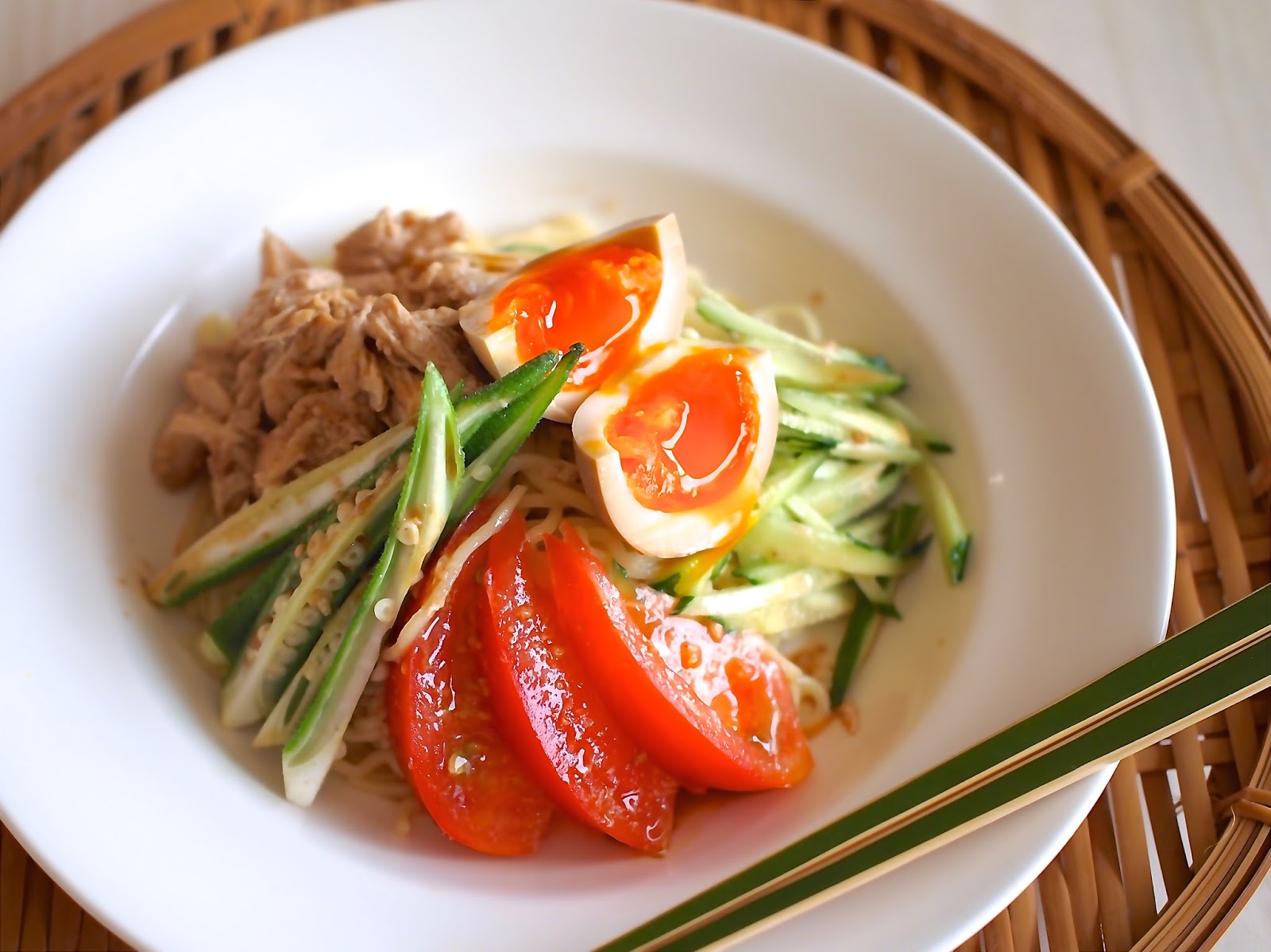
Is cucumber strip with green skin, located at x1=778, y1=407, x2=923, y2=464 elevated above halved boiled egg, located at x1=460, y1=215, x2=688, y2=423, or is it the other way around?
halved boiled egg, located at x1=460, y1=215, x2=688, y2=423

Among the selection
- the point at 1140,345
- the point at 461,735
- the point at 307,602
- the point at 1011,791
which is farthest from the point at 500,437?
the point at 1140,345

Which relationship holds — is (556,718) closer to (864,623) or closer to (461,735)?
(461,735)

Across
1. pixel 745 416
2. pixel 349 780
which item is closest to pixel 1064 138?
pixel 745 416

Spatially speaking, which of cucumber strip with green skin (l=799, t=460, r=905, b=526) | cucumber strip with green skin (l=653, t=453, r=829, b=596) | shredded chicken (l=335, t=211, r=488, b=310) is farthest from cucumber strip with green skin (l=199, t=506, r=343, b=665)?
cucumber strip with green skin (l=799, t=460, r=905, b=526)

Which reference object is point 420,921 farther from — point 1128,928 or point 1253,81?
point 1253,81

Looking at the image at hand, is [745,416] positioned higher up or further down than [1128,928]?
higher up

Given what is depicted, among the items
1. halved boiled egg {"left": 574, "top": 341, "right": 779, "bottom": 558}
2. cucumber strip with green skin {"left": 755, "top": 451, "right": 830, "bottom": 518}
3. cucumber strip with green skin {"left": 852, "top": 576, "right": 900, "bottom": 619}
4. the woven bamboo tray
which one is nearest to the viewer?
the woven bamboo tray

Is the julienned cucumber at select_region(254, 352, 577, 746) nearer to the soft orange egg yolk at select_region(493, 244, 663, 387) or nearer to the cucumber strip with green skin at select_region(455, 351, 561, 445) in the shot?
the cucumber strip with green skin at select_region(455, 351, 561, 445)
